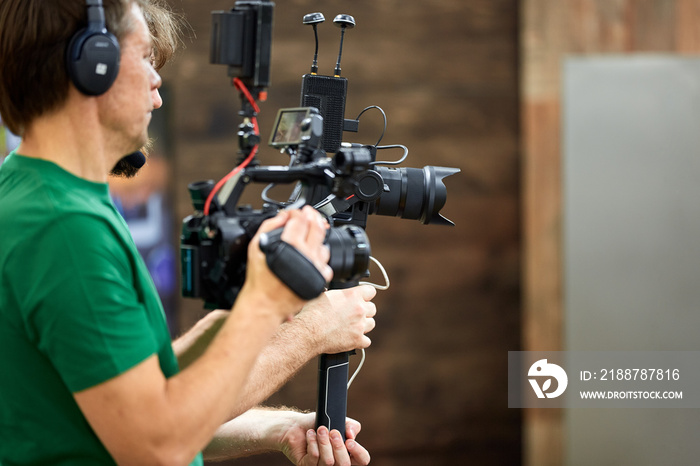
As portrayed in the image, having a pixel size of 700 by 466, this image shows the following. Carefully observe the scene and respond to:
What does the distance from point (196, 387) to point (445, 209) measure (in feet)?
6.97

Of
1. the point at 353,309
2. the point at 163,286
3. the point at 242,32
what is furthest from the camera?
the point at 163,286

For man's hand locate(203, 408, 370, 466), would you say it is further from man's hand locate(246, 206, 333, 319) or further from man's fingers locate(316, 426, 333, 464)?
man's hand locate(246, 206, 333, 319)

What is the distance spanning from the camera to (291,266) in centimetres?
81

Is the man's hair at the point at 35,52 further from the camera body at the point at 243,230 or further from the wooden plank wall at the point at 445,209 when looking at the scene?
the wooden plank wall at the point at 445,209

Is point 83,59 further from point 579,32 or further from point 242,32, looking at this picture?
point 579,32

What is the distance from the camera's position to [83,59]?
83cm

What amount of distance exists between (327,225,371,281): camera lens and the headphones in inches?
13.8

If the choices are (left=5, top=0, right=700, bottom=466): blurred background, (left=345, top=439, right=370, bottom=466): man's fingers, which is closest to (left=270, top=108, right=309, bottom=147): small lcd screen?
(left=345, top=439, right=370, bottom=466): man's fingers

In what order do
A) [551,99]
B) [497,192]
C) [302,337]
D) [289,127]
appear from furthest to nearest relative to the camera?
1. [497,192]
2. [551,99]
3. [302,337]
4. [289,127]

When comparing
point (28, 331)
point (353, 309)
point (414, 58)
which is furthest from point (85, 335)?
point (414, 58)

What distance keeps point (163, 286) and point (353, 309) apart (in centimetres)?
159

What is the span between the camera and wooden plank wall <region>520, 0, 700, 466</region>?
276cm

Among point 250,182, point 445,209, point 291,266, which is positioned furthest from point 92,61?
point 445,209

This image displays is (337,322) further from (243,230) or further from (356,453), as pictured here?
(243,230)
